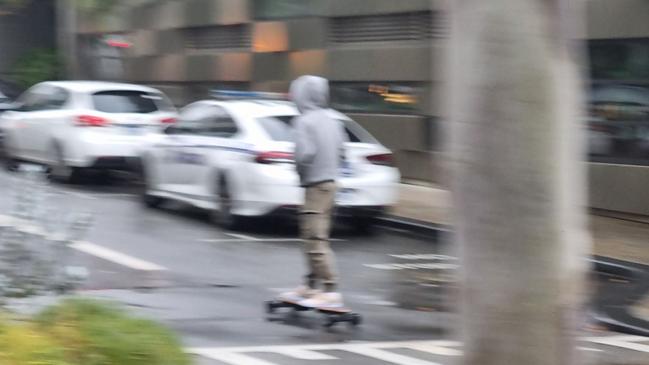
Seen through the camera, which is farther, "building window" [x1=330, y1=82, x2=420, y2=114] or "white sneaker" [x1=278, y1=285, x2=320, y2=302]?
"building window" [x1=330, y1=82, x2=420, y2=114]

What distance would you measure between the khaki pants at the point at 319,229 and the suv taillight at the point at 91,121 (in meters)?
8.70

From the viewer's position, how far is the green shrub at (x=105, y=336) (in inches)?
209

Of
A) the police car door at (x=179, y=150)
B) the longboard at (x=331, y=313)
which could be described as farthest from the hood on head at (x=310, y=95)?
the police car door at (x=179, y=150)

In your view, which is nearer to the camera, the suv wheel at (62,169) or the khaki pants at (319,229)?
the khaki pants at (319,229)

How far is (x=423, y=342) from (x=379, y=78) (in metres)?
11.5

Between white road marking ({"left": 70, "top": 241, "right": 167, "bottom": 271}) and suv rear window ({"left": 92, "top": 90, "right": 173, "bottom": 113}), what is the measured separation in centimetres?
555

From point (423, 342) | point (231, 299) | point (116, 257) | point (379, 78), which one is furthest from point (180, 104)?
point (423, 342)

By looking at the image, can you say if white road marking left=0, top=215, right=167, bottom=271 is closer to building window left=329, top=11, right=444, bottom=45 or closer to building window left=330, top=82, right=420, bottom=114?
building window left=329, top=11, right=444, bottom=45

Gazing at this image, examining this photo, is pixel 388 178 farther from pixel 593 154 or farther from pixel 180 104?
pixel 180 104

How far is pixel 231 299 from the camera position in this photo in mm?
9531

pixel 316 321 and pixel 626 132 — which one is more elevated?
pixel 626 132

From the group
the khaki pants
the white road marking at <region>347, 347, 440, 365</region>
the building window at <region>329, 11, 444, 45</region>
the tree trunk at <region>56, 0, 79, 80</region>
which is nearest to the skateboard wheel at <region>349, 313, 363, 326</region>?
the khaki pants

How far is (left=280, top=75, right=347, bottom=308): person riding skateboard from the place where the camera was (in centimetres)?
877

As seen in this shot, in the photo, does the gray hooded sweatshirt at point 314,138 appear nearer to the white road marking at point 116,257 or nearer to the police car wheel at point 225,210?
the white road marking at point 116,257
